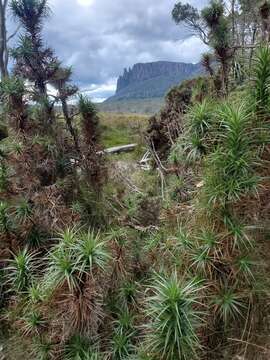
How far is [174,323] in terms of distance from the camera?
3943mm

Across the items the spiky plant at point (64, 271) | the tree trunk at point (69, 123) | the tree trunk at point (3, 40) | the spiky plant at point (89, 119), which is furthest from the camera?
the tree trunk at point (3, 40)

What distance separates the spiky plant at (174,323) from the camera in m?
3.95

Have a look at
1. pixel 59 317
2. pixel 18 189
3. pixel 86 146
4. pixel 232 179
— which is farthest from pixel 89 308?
pixel 86 146

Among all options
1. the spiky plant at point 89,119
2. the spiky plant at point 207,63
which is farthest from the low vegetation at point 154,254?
the spiky plant at point 207,63

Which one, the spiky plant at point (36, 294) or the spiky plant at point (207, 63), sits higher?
the spiky plant at point (207, 63)

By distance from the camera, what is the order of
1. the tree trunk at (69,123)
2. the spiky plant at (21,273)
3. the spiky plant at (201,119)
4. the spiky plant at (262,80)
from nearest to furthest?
the spiky plant at (262,80), the spiky plant at (201,119), the spiky plant at (21,273), the tree trunk at (69,123)

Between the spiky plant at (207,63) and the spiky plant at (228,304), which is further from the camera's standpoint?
the spiky plant at (207,63)

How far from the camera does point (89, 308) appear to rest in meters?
4.80

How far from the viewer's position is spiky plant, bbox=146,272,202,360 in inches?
155

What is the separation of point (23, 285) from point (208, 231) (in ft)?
9.92

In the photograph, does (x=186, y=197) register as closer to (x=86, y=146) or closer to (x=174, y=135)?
(x=86, y=146)

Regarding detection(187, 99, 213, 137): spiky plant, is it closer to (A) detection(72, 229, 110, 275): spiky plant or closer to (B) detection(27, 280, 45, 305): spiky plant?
(A) detection(72, 229, 110, 275): spiky plant

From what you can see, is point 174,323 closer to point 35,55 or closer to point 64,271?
point 64,271

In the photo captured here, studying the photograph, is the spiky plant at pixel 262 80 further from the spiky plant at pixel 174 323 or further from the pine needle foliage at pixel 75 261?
the pine needle foliage at pixel 75 261
